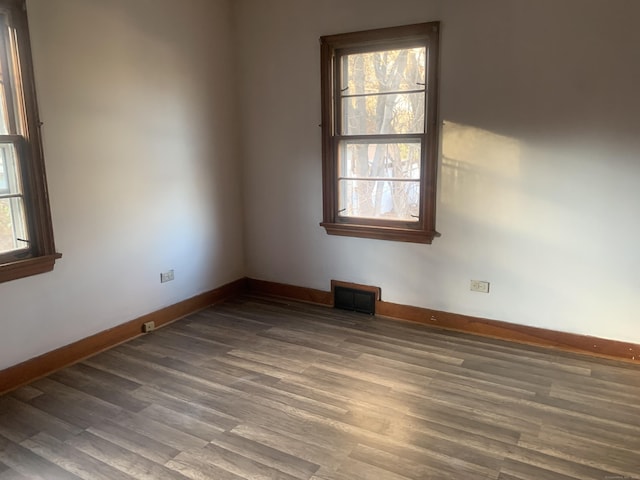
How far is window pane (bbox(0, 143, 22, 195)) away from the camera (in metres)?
3.02

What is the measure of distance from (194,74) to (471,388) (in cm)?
320

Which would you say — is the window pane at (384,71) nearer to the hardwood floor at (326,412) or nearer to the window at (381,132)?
the window at (381,132)

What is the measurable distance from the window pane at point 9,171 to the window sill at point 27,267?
1.43ft

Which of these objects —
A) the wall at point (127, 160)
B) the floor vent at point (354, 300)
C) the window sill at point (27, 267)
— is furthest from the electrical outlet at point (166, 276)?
the floor vent at point (354, 300)

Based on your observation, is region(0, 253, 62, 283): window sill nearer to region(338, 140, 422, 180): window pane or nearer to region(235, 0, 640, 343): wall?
region(235, 0, 640, 343): wall

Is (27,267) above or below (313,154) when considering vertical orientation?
below

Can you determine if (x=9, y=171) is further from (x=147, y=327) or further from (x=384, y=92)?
(x=384, y=92)

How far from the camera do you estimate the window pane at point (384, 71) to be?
3756 millimetres

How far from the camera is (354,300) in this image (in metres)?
4.34

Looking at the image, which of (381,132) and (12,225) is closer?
(12,225)

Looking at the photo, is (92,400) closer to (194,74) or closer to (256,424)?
(256,424)

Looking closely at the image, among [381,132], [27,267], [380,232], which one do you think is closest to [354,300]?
[380,232]

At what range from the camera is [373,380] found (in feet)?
10.3

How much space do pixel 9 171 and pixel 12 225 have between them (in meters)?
0.33
